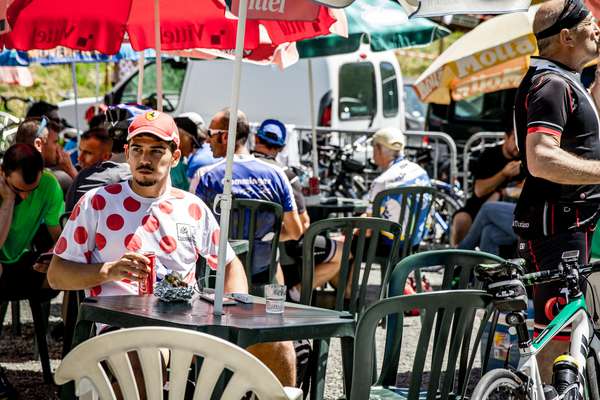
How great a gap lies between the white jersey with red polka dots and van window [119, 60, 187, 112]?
11.3 meters

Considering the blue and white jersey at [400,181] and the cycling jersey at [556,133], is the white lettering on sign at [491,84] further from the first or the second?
the cycling jersey at [556,133]

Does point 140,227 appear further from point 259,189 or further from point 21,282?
point 259,189

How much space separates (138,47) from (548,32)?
344cm

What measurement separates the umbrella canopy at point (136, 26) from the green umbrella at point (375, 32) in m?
1.60

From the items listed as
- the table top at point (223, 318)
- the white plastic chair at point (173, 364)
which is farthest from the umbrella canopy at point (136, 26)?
the white plastic chair at point (173, 364)

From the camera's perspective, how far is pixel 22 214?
5.76 metres

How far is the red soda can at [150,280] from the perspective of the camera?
3.81 metres

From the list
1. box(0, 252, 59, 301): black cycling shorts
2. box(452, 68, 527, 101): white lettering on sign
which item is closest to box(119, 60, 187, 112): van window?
box(452, 68, 527, 101): white lettering on sign

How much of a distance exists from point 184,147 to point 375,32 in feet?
6.67

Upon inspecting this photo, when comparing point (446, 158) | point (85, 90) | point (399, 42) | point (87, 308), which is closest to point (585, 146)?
point (87, 308)

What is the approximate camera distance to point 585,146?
4.08 metres

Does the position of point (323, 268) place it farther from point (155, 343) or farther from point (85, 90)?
point (85, 90)

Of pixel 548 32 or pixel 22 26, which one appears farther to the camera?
pixel 22 26

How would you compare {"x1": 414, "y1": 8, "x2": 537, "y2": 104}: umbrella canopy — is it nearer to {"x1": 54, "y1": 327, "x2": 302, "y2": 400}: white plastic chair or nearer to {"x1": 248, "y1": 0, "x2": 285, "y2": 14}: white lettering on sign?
{"x1": 248, "y1": 0, "x2": 285, "y2": 14}: white lettering on sign
